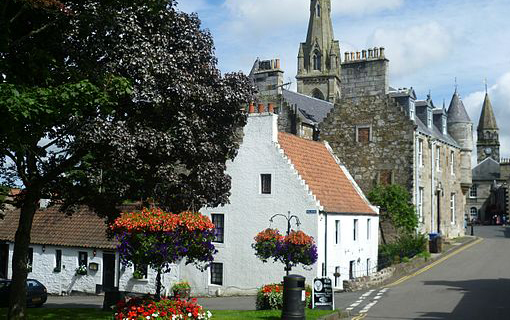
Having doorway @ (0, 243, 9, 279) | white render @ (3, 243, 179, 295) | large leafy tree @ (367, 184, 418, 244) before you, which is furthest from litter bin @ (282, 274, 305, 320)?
doorway @ (0, 243, 9, 279)

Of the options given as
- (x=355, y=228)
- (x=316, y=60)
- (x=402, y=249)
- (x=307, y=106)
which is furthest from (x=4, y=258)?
(x=316, y=60)

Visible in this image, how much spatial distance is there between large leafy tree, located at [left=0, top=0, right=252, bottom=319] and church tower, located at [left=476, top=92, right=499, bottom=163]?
389ft

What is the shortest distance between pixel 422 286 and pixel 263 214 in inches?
366

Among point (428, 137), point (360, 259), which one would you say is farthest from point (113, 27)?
point (428, 137)

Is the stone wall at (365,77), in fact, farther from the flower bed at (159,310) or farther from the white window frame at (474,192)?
the white window frame at (474,192)

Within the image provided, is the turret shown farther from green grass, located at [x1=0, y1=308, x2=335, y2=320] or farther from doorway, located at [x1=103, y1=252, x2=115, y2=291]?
green grass, located at [x1=0, y1=308, x2=335, y2=320]

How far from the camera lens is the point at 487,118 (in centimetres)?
13225

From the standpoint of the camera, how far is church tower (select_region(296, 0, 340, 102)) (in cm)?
9775

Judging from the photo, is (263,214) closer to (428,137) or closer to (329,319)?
(329,319)

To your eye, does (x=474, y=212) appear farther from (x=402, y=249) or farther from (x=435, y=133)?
(x=402, y=249)

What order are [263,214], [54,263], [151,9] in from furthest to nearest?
1. [54,263]
2. [263,214]
3. [151,9]

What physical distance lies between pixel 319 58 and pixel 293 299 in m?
85.2

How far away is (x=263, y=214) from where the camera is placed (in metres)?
32.5

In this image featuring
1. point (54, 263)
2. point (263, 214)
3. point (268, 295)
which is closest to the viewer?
point (268, 295)
